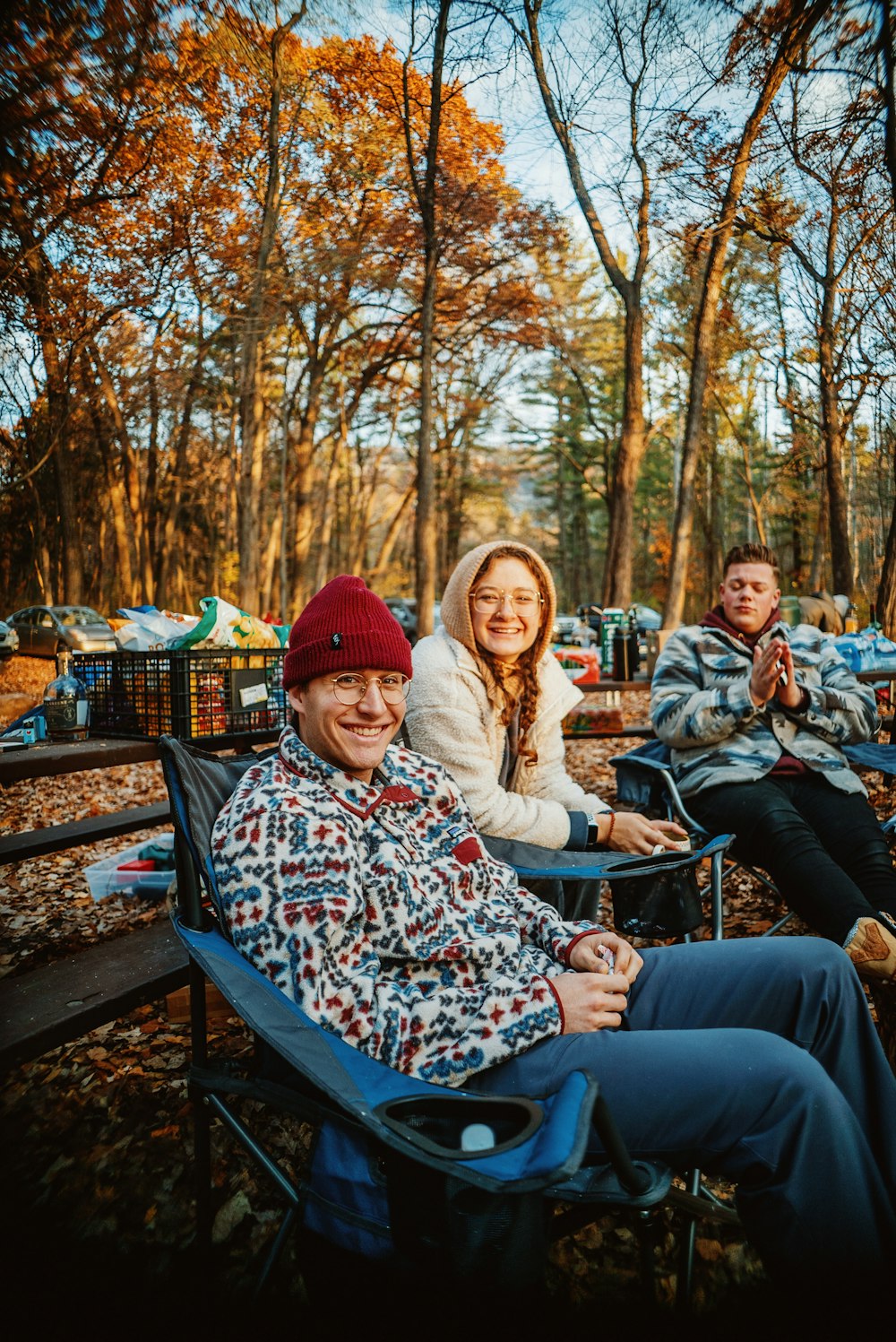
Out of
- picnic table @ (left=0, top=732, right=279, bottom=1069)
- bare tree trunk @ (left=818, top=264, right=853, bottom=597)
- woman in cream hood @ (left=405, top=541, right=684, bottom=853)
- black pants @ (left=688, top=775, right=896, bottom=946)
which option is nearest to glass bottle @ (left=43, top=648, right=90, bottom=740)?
picnic table @ (left=0, top=732, right=279, bottom=1069)

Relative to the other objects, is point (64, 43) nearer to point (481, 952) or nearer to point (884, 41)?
point (481, 952)

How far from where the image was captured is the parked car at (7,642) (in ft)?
7.70

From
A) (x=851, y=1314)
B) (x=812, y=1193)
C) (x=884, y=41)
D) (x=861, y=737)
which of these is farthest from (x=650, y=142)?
(x=851, y=1314)

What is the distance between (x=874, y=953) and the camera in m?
2.00

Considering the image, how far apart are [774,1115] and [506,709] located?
4.57ft

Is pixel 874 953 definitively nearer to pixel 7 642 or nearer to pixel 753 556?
pixel 753 556

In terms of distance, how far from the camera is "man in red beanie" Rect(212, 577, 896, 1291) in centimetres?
118

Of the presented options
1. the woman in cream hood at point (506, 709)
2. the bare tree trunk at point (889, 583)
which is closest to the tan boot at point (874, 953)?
the woman in cream hood at point (506, 709)

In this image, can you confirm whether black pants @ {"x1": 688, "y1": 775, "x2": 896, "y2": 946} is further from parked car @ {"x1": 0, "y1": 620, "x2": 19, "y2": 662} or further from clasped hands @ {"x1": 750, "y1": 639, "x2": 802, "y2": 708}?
parked car @ {"x1": 0, "y1": 620, "x2": 19, "y2": 662}

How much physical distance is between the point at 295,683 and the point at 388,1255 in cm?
98

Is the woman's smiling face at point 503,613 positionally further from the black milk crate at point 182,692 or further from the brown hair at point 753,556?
Answer: the brown hair at point 753,556

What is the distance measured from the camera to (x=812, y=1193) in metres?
1.15

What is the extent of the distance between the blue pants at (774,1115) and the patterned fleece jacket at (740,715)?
1530mm

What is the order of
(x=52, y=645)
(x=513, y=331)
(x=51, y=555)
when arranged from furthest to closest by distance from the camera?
(x=513, y=331) → (x=51, y=555) → (x=52, y=645)
